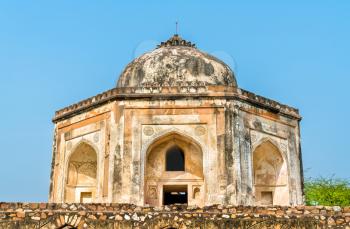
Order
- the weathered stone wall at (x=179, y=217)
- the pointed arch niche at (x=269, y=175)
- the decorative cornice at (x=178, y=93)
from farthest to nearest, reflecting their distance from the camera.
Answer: the pointed arch niche at (x=269, y=175)
the decorative cornice at (x=178, y=93)
the weathered stone wall at (x=179, y=217)

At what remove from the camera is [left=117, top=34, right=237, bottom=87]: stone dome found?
1371 cm

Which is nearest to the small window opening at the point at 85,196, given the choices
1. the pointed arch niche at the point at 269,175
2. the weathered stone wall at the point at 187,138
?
the weathered stone wall at the point at 187,138

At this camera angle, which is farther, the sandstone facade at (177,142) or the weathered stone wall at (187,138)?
the sandstone facade at (177,142)

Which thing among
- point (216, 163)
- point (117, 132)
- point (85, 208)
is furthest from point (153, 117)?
point (85, 208)

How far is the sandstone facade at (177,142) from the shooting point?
12.0 m

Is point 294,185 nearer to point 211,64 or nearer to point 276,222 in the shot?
point 211,64

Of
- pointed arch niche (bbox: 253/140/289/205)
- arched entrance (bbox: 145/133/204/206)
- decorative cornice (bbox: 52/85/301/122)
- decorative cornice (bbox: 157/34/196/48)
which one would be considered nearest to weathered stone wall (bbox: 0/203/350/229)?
arched entrance (bbox: 145/133/204/206)

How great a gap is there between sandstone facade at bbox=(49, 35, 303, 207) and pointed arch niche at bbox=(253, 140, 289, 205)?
27 millimetres

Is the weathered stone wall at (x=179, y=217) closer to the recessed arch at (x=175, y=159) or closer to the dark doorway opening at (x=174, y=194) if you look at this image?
the dark doorway opening at (x=174, y=194)

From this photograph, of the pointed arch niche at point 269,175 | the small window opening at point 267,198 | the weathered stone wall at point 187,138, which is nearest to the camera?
the weathered stone wall at point 187,138

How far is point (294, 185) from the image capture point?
13383 millimetres

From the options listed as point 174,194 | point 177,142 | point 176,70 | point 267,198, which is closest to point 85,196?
point 174,194

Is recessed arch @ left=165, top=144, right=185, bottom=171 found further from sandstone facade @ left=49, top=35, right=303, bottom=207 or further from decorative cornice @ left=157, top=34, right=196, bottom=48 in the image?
decorative cornice @ left=157, top=34, right=196, bottom=48

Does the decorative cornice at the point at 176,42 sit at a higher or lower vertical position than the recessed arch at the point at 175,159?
higher
